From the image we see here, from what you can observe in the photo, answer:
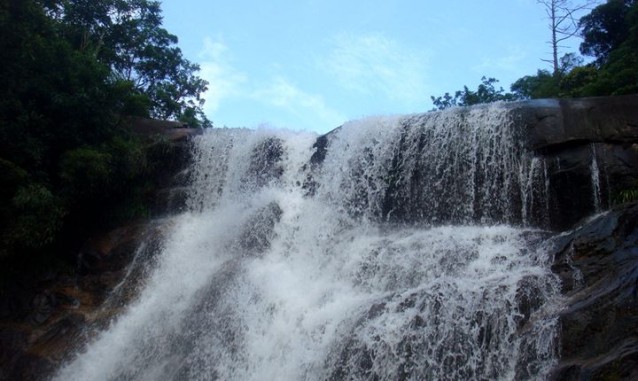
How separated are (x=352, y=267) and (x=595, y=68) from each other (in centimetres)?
1605

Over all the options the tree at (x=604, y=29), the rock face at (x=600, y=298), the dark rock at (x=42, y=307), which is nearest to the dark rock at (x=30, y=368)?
the dark rock at (x=42, y=307)

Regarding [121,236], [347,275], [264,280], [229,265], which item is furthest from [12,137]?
[347,275]

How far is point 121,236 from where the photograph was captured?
49.1 ft

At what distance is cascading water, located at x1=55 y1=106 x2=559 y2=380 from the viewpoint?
8242 millimetres

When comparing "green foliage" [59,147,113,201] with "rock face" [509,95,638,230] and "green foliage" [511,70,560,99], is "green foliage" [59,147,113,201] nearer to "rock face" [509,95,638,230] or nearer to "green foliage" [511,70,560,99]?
"rock face" [509,95,638,230]

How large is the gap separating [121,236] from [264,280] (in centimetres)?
523

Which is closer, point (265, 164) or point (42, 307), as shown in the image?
point (42, 307)

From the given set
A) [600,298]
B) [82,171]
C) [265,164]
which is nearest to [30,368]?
[82,171]

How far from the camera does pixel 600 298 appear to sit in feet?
24.1

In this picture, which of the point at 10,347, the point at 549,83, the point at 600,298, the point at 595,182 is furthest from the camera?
the point at 549,83

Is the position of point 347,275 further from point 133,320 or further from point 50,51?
point 50,51

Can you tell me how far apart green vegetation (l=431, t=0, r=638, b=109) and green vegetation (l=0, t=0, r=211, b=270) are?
14065 mm

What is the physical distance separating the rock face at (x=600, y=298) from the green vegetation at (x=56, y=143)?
10.8 meters

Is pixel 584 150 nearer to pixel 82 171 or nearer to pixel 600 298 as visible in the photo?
pixel 600 298
